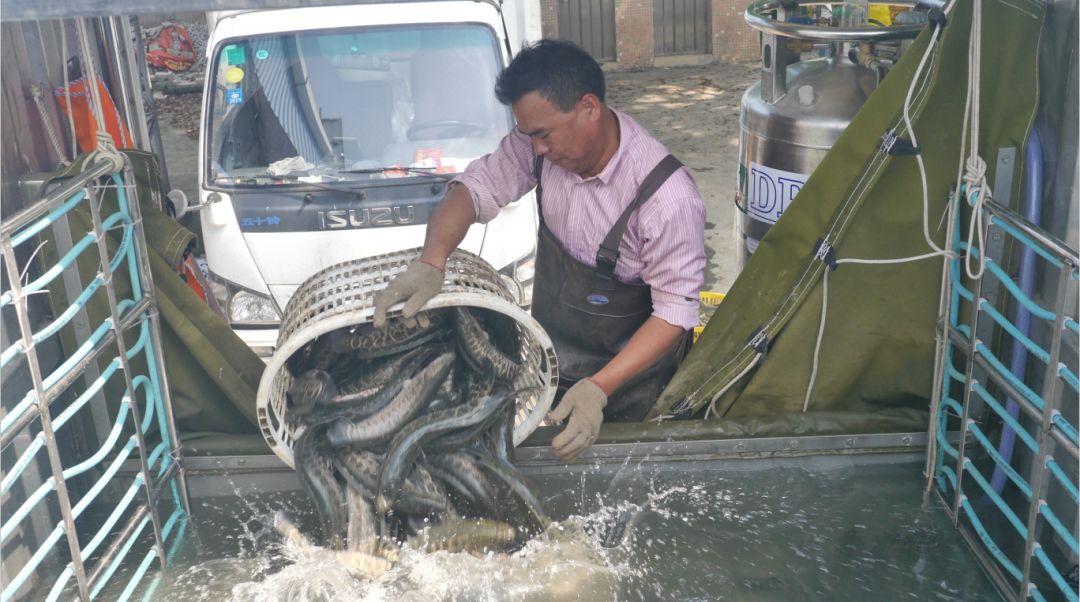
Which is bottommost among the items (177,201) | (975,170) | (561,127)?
(177,201)

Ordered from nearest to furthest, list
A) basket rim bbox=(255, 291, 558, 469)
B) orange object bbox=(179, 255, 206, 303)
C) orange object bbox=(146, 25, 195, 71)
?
basket rim bbox=(255, 291, 558, 469) → orange object bbox=(179, 255, 206, 303) → orange object bbox=(146, 25, 195, 71)

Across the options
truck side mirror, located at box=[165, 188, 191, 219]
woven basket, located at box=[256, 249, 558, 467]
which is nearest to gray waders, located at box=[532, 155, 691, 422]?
woven basket, located at box=[256, 249, 558, 467]

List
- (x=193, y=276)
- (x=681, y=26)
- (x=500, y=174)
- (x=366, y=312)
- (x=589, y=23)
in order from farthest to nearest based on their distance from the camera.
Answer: (x=681, y=26), (x=589, y=23), (x=193, y=276), (x=500, y=174), (x=366, y=312)

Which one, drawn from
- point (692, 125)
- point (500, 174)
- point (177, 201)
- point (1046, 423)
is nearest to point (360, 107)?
point (177, 201)

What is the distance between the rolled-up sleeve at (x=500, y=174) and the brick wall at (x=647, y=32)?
33.7 feet

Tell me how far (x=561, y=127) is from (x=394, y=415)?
3.48 ft

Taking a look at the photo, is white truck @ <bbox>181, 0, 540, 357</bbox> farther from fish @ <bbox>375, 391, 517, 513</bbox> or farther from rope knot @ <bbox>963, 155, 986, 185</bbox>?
rope knot @ <bbox>963, 155, 986, 185</bbox>

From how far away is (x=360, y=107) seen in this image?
18.1 ft

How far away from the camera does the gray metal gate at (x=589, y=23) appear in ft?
44.9

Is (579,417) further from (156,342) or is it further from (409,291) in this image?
(156,342)

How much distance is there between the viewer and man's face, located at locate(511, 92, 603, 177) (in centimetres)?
319

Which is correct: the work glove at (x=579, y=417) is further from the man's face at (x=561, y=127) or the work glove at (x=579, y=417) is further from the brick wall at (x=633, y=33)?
the brick wall at (x=633, y=33)

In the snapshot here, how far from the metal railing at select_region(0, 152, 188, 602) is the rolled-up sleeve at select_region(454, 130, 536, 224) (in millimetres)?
1175

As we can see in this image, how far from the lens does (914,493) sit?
3.34 metres
